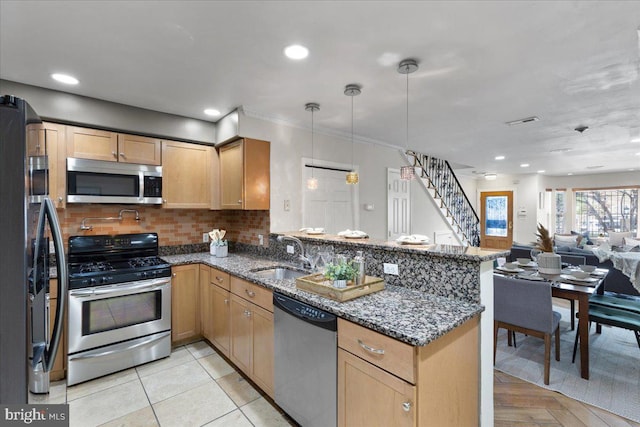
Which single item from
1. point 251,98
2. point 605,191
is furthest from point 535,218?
point 251,98

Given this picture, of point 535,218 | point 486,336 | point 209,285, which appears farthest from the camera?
point 535,218

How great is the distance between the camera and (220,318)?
297 cm

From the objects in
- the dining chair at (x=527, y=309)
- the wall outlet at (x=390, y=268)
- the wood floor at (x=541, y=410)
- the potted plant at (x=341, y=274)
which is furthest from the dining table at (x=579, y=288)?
the potted plant at (x=341, y=274)

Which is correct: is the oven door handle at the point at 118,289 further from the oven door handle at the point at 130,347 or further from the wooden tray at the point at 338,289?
the wooden tray at the point at 338,289

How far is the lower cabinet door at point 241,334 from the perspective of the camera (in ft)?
8.18

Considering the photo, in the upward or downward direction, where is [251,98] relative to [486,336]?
upward

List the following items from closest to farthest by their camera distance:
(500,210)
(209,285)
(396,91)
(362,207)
Answer: (396,91) < (209,285) < (362,207) < (500,210)

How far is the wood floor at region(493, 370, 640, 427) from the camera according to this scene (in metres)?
2.09

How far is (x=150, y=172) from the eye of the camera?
10.7ft

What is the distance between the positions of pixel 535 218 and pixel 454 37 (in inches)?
361

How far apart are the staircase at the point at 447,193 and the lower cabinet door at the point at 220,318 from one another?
3859 mm

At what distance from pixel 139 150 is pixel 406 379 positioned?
3.33 m

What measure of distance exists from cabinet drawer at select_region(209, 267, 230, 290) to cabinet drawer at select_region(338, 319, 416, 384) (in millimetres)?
1561

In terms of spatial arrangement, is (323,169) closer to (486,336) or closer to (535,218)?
(486,336)
